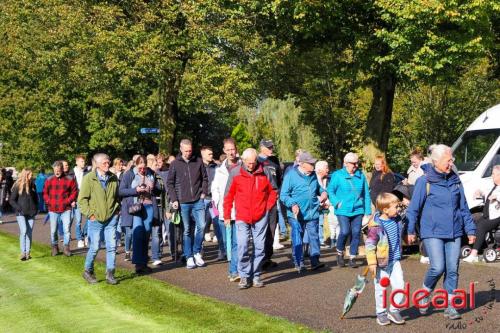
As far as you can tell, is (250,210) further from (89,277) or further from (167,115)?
(167,115)

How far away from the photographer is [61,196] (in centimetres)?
1524

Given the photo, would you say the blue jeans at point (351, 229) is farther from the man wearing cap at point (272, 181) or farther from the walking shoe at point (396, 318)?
the walking shoe at point (396, 318)

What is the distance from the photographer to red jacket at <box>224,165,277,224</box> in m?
10.7

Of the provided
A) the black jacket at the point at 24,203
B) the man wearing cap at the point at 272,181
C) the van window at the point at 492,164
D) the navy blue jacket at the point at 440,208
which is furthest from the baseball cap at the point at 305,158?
the black jacket at the point at 24,203

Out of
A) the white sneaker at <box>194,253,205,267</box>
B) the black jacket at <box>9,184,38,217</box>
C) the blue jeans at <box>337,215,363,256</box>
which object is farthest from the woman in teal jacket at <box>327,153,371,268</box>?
the black jacket at <box>9,184,38,217</box>

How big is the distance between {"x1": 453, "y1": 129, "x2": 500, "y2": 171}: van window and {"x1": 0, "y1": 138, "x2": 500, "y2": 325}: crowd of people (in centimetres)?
146

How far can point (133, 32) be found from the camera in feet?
79.2

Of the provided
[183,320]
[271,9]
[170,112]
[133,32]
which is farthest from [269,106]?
[183,320]

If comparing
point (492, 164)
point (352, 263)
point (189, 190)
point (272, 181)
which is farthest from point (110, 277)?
point (492, 164)

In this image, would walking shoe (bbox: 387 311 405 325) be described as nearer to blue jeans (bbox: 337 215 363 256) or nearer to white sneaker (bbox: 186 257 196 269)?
blue jeans (bbox: 337 215 363 256)

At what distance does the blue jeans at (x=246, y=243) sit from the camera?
10758 millimetres

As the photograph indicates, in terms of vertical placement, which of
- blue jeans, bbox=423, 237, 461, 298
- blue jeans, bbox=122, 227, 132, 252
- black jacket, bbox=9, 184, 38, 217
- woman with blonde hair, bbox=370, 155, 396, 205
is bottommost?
blue jeans, bbox=122, 227, 132, 252

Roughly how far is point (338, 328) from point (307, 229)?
4.13 meters

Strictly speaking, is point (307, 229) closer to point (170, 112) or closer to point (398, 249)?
point (398, 249)
